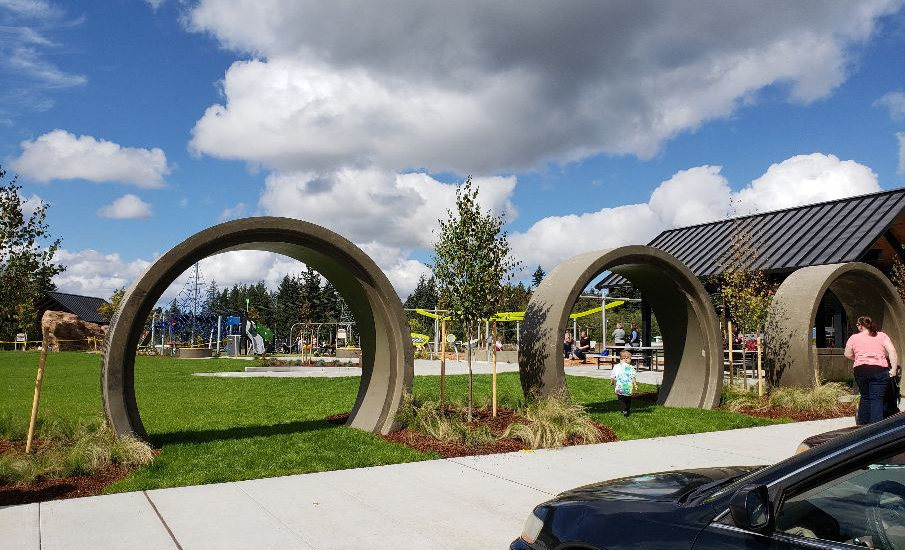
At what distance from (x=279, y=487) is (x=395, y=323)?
370 centimetres

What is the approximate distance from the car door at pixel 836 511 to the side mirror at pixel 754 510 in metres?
0.04

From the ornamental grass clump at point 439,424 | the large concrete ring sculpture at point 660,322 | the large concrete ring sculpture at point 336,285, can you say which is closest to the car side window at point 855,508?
the ornamental grass clump at point 439,424

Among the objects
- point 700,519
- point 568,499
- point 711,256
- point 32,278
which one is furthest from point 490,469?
point 711,256

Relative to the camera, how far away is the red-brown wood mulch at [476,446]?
913cm

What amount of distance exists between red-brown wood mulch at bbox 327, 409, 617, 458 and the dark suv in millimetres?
6163

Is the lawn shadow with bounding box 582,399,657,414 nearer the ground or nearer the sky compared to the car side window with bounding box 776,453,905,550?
nearer the ground

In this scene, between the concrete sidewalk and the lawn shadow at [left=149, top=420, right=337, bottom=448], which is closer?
the concrete sidewalk

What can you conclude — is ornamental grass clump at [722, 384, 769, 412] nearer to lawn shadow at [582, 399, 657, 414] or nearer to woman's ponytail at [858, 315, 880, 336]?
lawn shadow at [582, 399, 657, 414]

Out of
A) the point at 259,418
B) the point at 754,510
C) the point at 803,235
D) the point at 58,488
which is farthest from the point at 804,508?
the point at 803,235

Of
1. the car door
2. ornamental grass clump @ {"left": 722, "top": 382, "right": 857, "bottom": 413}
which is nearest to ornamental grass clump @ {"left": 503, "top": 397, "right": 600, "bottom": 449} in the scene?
ornamental grass clump @ {"left": 722, "top": 382, "right": 857, "bottom": 413}

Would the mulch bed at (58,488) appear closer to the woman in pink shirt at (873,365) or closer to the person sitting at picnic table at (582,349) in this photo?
the woman in pink shirt at (873,365)

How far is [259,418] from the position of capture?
39.9 ft

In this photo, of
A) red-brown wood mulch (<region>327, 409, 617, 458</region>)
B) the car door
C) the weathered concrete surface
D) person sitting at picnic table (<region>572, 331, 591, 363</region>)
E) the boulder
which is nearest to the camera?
the car door

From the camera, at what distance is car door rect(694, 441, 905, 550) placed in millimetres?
2527
